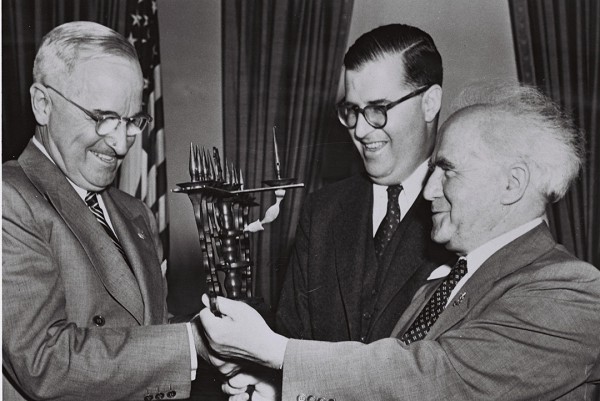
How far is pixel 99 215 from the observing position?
3.01m

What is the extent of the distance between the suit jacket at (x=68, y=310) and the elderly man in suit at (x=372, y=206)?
2.69 ft

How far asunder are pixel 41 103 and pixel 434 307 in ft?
6.10

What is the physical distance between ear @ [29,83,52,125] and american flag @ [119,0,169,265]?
2.25 meters

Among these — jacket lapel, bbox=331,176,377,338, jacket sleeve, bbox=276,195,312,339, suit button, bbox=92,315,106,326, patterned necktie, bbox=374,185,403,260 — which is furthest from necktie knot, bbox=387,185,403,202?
suit button, bbox=92,315,106,326

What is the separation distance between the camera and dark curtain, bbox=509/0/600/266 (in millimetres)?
4809

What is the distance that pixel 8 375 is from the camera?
8.69 ft

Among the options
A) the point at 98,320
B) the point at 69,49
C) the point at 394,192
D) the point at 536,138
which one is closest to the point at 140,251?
the point at 98,320

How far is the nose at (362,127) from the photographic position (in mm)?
3393

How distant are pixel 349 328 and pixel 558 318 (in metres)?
1.09

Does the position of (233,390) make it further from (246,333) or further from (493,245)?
(493,245)

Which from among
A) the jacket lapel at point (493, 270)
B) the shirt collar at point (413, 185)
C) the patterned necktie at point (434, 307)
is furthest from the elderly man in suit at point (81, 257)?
the shirt collar at point (413, 185)

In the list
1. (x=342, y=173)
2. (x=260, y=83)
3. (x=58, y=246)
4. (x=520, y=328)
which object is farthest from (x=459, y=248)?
(x=260, y=83)

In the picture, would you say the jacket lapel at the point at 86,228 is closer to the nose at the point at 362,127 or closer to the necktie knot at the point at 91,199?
the necktie knot at the point at 91,199

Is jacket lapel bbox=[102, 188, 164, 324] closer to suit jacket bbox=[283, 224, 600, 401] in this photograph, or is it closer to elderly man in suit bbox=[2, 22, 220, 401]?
elderly man in suit bbox=[2, 22, 220, 401]
